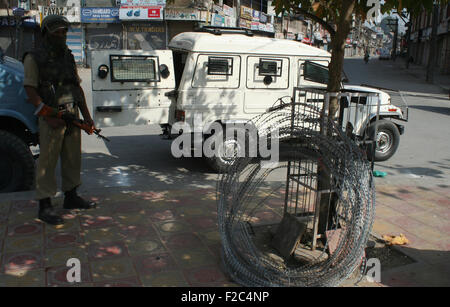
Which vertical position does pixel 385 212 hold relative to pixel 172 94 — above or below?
below

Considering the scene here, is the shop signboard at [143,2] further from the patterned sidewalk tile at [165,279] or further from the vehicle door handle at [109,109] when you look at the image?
the patterned sidewalk tile at [165,279]

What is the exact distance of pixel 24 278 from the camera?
3.36m

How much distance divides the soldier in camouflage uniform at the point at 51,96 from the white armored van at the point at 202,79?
1.76 metres

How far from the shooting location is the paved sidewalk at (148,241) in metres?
3.49

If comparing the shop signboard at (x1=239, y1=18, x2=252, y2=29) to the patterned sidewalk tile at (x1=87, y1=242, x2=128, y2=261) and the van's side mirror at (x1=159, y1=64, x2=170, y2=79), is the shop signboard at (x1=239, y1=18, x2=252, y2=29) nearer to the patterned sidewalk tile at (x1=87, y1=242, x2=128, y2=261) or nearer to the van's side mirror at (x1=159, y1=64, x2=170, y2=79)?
the van's side mirror at (x1=159, y1=64, x2=170, y2=79)

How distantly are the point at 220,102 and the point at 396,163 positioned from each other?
12.0 ft

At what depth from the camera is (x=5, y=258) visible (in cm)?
364

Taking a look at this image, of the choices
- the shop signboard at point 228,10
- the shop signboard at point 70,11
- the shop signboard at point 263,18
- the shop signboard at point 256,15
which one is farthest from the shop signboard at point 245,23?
the shop signboard at point 70,11

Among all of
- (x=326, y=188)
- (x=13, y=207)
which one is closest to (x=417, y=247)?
(x=326, y=188)

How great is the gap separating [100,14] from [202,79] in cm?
2226

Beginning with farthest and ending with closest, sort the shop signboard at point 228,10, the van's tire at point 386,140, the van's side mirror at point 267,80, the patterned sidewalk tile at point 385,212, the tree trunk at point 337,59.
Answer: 1. the shop signboard at point 228,10
2. the van's tire at point 386,140
3. the van's side mirror at point 267,80
4. the patterned sidewalk tile at point 385,212
5. the tree trunk at point 337,59

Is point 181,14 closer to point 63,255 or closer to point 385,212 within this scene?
point 385,212

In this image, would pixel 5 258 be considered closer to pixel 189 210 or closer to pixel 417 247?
pixel 189 210

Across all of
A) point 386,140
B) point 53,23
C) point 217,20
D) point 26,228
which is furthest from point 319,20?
point 217,20
